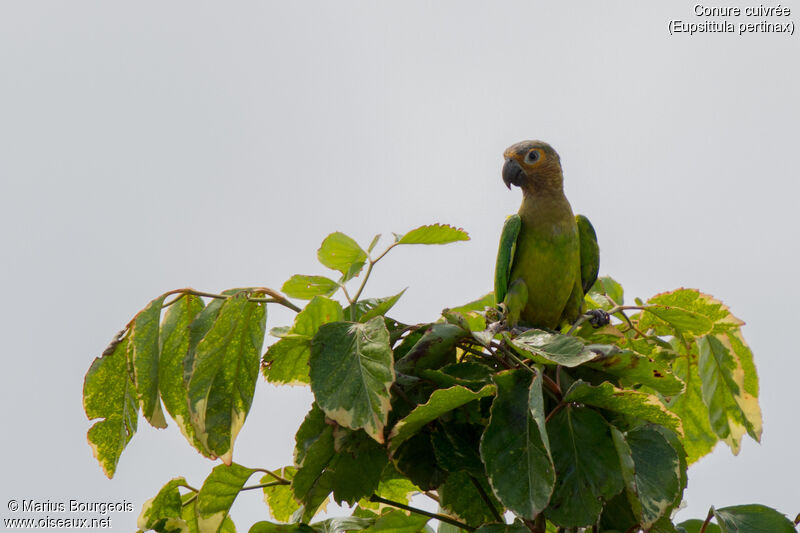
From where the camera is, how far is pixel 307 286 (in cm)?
230

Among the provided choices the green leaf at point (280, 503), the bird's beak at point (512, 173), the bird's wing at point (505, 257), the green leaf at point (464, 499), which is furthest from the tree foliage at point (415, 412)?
the bird's beak at point (512, 173)

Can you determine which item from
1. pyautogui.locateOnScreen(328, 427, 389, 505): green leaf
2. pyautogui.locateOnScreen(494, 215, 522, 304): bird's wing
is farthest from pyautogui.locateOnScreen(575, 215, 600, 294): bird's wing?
pyautogui.locateOnScreen(328, 427, 389, 505): green leaf

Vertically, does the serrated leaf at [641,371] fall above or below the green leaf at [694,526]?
above

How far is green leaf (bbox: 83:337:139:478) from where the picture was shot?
1982 millimetres

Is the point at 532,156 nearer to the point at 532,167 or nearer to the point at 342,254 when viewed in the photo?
the point at 532,167

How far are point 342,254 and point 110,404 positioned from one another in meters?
0.78

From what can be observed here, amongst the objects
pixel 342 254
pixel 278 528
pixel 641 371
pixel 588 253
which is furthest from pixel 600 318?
pixel 278 528

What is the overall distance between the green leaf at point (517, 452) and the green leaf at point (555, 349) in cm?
6

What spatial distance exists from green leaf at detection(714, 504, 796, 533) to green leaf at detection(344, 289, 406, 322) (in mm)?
1059

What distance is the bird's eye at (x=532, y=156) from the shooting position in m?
3.56

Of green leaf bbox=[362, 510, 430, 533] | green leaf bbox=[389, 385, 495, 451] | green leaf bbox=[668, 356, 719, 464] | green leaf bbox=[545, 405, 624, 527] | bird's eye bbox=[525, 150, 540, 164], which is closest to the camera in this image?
green leaf bbox=[389, 385, 495, 451]

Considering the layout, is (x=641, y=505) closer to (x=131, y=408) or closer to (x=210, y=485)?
(x=210, y=485)

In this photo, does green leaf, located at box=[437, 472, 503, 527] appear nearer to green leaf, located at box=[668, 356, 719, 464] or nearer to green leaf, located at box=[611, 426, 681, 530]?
green leaf, located at box=[611, 426, 681, 530]

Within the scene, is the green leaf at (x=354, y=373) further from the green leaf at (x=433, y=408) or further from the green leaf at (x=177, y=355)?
the green leaf at (x=177, y=355)
